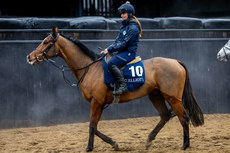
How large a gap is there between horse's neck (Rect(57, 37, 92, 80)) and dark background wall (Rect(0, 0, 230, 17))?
793 cm

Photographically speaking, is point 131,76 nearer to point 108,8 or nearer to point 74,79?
point 74,79

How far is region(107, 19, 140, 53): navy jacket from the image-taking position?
627 cm

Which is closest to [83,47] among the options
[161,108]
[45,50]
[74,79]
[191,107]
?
[45,50]

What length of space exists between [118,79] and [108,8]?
943 centimetres

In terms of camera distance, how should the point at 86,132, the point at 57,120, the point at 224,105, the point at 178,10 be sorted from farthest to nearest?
the point at 178,10
the point at 224,105
the point at 57,120
the point at 86,132

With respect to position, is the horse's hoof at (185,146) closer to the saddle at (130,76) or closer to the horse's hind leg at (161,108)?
the horse's hind leg at (161,108)

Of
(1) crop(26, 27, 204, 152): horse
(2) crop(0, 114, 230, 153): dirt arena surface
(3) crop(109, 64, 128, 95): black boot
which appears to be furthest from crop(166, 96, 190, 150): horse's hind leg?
(3) crop(109, 64, 128, 95): black boot

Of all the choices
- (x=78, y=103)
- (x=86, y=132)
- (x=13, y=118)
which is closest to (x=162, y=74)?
(x=86, y=132)

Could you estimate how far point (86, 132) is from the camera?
816 cm

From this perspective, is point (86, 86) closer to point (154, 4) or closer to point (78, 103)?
point (78, 103)

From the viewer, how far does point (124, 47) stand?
6.35 meters

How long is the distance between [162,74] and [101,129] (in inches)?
106

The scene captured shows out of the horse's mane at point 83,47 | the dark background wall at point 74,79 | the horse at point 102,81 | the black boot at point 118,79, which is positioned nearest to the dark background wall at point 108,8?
the dark background wall at point 74,79

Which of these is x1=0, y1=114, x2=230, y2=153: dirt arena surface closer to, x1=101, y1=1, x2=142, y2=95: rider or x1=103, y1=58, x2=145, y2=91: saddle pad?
x1=103, y1=58, x2=145, y2=91: saddle pad
